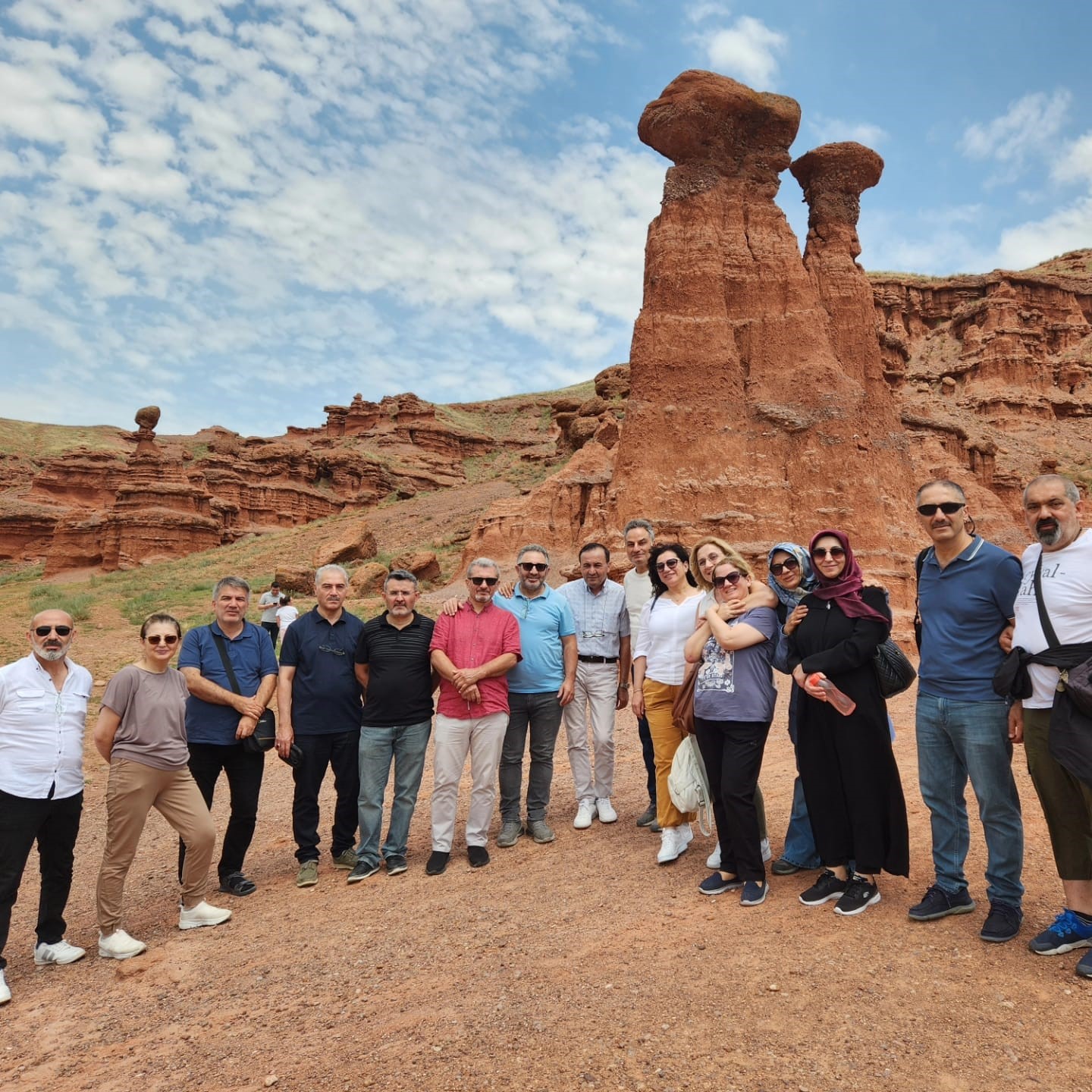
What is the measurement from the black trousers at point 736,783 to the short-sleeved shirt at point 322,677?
2582 mm

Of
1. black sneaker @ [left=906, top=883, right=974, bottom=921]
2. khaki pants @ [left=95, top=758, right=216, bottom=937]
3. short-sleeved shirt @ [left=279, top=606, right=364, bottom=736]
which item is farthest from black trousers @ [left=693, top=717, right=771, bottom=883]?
khaki pants @ [left=95, top=758, right=216, bottom=937]

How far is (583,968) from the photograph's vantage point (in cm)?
377

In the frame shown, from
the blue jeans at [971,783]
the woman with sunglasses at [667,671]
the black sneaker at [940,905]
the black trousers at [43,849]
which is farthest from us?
the woman with sunglasses at [667,671]

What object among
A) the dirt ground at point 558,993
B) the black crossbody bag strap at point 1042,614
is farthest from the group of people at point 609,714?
the dirt ground at point 558,993

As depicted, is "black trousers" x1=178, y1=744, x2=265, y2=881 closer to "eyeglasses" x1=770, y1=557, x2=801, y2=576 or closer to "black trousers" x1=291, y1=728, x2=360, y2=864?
"black trousers" x1=291, y1=728, x2=360, y2=864

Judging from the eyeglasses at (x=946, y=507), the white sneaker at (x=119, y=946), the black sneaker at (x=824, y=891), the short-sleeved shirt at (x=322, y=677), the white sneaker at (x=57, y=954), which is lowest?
the white sneaker at (x=57, y=954)

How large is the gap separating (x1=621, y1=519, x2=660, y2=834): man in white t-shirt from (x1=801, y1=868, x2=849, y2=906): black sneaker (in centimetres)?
174

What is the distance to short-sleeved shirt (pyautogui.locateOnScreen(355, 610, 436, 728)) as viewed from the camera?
5379 millimetres

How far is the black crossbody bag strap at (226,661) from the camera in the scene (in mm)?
5211

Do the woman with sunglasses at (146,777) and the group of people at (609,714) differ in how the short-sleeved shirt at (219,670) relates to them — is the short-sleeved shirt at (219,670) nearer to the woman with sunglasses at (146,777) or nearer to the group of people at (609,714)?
the group of people at (609,714)

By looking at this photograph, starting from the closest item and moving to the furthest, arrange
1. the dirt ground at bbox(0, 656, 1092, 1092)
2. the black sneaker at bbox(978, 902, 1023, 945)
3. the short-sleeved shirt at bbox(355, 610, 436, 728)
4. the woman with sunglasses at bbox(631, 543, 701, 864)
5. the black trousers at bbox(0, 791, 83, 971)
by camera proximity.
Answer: the dirt ground at bbox(0, 656, 1092, 1092) < the black sneaker at bbox(978, 902, 1023, 945) < the black trousers at bbox(0, 791, 83, 971) < the woman with sunglasses at bbox(631, 543, 701, 864) < the short-sleeved shirt at bbox(355, 610, 436, 728)

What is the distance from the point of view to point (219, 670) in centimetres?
523

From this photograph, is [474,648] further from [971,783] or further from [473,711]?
[971,783]

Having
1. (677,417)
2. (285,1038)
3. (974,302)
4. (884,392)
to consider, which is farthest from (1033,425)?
(285,1038)
